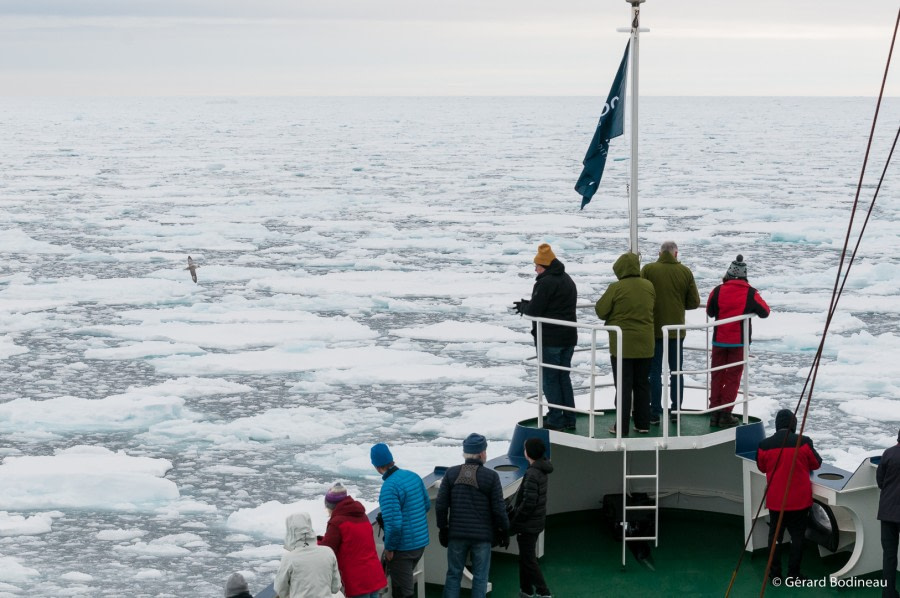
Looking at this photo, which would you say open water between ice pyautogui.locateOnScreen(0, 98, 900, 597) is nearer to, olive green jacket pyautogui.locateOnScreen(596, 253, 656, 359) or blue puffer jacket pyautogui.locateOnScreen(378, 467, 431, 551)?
blue puffer jacket pyautogui.locateOnScreen(378, 467, 431, 551)

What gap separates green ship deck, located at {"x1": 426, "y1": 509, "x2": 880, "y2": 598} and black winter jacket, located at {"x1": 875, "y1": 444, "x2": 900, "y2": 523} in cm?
74

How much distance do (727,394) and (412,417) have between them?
7345mm

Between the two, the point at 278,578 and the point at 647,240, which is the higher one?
the point at 278,578

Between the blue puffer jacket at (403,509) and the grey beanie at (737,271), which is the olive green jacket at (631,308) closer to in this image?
the grey beanie at (737,271)

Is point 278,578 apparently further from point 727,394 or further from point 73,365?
point 73,365

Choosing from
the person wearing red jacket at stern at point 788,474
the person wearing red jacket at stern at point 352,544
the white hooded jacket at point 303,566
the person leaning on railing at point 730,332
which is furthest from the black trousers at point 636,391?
the white hooded jacket at point 303,566

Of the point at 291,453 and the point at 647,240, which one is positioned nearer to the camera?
the point at 291,453

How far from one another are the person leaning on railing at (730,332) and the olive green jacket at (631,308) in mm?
554

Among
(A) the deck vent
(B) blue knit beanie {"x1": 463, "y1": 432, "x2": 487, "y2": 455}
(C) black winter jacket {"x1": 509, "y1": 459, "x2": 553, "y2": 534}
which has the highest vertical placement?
(B) blue knit beanie {"x1": 463, "y1": 432, "x2": 487, "y2": 455}

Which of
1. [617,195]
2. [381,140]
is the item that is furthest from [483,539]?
[381,140]

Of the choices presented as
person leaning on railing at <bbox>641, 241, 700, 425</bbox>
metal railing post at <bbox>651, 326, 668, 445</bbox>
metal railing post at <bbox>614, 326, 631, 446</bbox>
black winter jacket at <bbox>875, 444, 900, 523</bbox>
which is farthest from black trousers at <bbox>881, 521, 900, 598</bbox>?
metal railing post at <bbox>614, 326, 631, 446</bbox>

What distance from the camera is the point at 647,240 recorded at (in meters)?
29.3

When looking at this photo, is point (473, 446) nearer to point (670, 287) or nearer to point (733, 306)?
point (670, 287)

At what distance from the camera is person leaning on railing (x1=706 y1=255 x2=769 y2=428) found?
663 cm
